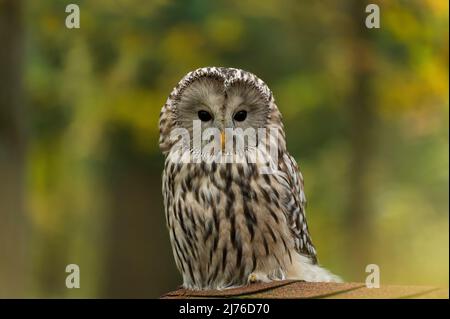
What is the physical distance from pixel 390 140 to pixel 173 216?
6525 mm

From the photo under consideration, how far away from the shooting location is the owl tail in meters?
4.23

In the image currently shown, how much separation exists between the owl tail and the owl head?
2.31ft

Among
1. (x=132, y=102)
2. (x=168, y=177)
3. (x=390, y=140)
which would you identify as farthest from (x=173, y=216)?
(x=390, y=140)

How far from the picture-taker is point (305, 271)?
4320mm

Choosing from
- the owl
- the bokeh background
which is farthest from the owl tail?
the bokeh background

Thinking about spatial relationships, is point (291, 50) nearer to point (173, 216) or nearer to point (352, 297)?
point (173, 216)

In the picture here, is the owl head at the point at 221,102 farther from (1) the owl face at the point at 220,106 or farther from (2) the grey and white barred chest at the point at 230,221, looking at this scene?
(2) the grey and white barred chest at the point at 230,221

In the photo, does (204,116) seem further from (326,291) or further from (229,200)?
(326,291)

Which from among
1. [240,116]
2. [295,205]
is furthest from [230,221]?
[240,116]

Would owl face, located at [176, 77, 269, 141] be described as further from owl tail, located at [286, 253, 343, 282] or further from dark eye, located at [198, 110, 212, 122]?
owl tail, located at [286, 253, 343, 282]

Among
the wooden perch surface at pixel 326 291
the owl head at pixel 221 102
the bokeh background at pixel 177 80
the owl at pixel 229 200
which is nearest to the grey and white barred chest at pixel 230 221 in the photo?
the owl at pixel 229 200
